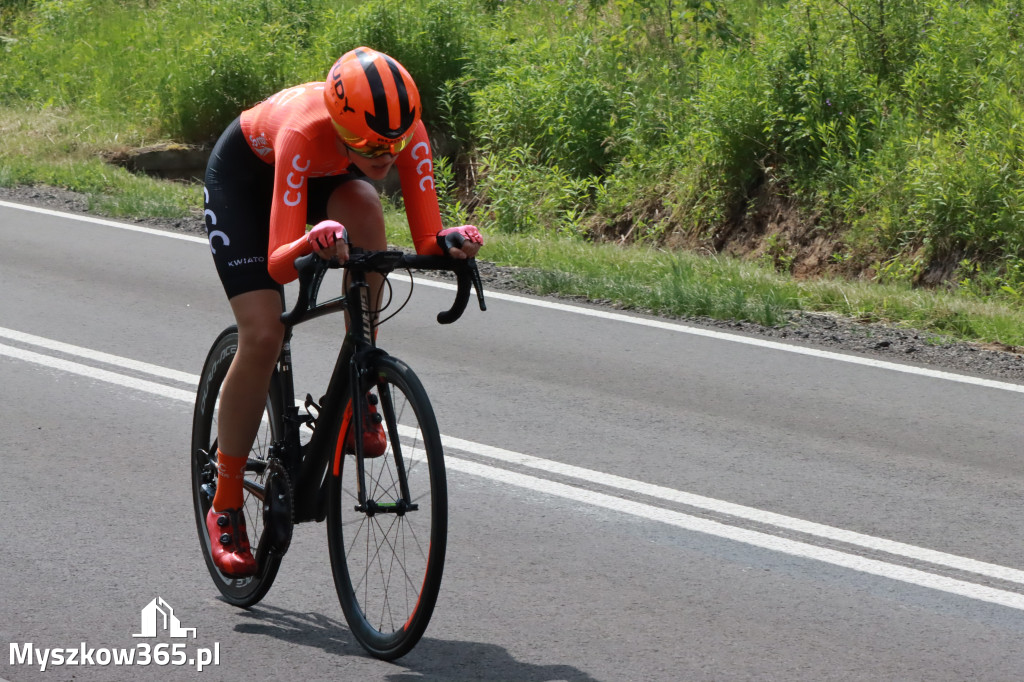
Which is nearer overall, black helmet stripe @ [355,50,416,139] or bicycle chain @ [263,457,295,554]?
black helmet stripe @ [355,50,416,139]

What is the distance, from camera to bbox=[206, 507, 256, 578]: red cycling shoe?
442cm

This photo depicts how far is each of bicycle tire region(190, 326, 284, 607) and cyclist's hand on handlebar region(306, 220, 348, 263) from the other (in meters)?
0.95

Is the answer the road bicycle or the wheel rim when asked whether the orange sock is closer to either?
the road bicycle

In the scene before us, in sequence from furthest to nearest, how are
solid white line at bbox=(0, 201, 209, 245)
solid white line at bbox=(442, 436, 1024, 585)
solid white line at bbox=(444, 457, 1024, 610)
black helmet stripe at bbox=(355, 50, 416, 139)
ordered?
solid white line at bbox=(0, 201, 209, 245) < solid white line at bbox=(442, 436, 1024, 585) < solid white line at bbox=(444, 457, 1024, 610) < black helmet stripe at bbox=(355, 50, 416, 139)

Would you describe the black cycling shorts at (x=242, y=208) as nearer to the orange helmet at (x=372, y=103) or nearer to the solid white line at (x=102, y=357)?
the orange helmet at (x=372, y=103)

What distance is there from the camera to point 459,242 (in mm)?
3807

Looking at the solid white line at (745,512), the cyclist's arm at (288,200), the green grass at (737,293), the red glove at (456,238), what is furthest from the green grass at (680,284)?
the cyclist's arm at (288,200)

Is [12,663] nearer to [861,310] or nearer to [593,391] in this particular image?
[593,391]

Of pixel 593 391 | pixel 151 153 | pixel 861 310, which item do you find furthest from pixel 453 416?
pixel 151 153

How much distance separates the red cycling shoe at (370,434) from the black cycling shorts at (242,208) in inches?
23.1

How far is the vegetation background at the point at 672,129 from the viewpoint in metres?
10.9

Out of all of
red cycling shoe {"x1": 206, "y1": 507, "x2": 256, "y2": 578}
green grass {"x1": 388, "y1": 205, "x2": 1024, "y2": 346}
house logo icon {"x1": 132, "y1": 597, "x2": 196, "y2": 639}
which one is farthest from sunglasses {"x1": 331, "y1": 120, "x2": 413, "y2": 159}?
green grass {"x1": 388, "y1": 205, "x2": 1024, "y2": 346}

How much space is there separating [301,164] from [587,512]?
223 centimetres

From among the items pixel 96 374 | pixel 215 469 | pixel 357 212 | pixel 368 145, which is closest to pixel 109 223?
pixel 96 374
